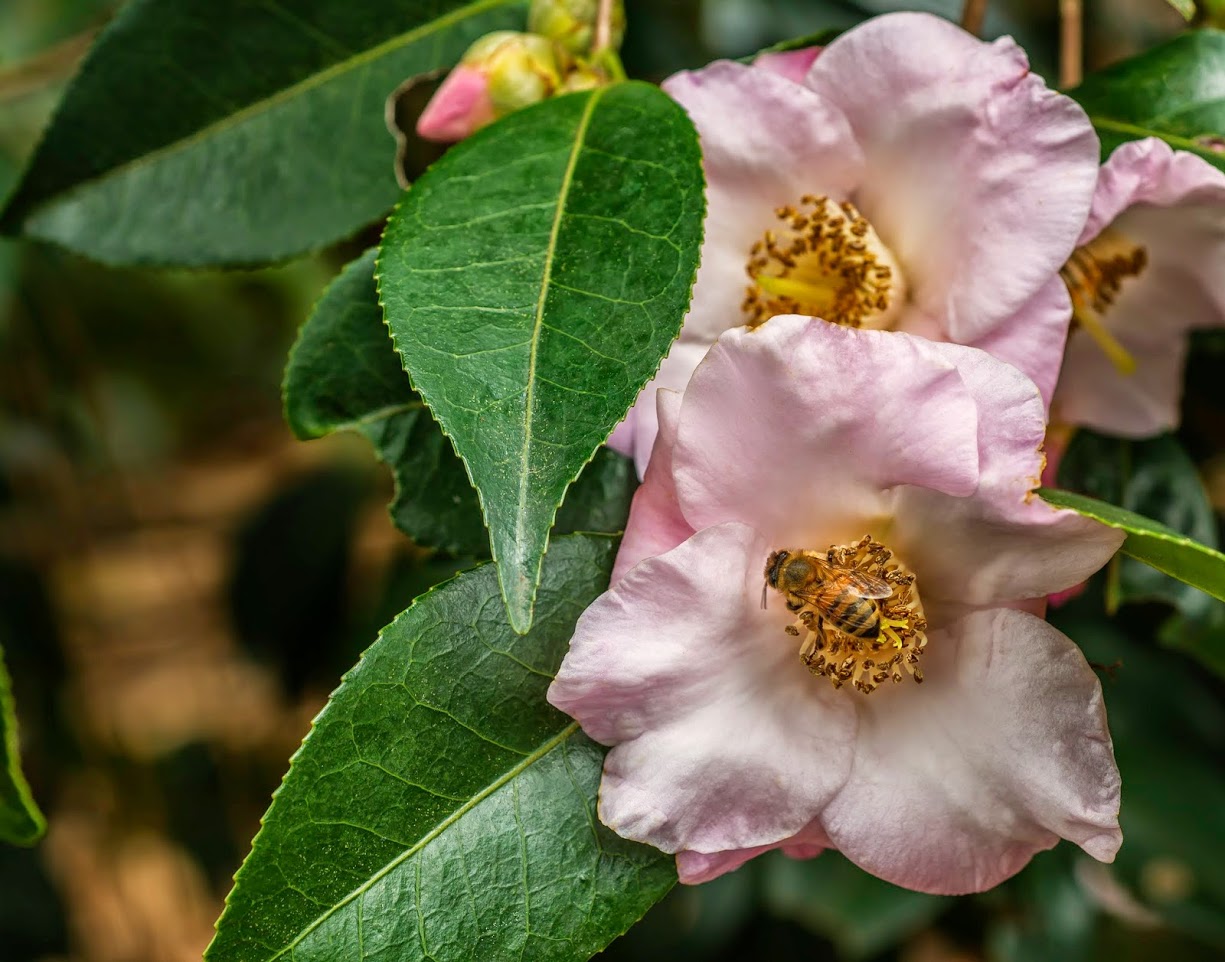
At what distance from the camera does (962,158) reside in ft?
1.88

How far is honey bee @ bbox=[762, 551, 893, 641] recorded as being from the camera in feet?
1.76

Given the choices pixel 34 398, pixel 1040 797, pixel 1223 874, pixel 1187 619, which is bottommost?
pixel 1223 874

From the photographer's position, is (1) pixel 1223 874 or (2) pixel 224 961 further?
(1) pixel 1223 874

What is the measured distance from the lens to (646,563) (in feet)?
1.58

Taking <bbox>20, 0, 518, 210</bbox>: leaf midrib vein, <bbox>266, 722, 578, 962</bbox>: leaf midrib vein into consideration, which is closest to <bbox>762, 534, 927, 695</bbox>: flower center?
<bbox>266, 722, 578, 962</bbox>: leaf midrib vein

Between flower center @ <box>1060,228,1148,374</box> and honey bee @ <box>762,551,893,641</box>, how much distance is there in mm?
235

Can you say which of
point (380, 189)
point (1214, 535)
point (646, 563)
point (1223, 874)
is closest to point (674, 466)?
Result: point (646, 563)

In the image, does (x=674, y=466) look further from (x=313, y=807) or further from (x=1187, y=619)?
(x=1187, y=619)

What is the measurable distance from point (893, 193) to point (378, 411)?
280mm

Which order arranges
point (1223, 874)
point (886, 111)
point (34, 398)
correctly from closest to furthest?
point (886, 111) < point (1223, 874) < point (34, 398)

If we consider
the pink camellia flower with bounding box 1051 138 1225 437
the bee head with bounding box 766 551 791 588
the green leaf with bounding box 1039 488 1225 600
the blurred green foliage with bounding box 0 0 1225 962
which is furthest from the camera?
the blurred green foliage with bounding box 0 0 1225 962

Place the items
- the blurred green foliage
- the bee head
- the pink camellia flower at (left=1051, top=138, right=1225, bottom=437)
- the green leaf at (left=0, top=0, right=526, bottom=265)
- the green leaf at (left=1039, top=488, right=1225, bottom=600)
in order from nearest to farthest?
1. the green leaf at (left=1039, top=488, right=1225, bottom=600)
2. the bee head
3. the pink camellia flower at (left=1051, top=138, right=1225, bottom=437)
4. the green leaf at (left=0, top=0, right=526, bottom=265)
5. the blurred green foliage

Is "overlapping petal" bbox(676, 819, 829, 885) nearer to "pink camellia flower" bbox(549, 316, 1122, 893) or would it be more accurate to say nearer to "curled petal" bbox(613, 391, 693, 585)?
"pink camellia flower" bbox(549, 316, 1122, 893)

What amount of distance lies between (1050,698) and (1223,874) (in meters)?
Result: 0.98
